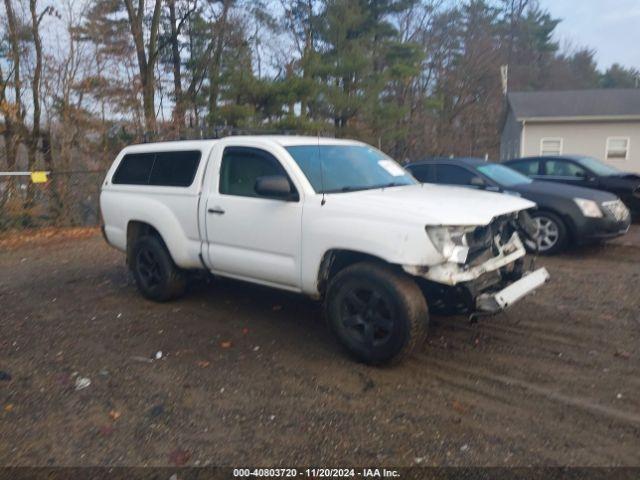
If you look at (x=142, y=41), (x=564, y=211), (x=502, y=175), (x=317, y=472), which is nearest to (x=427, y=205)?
(x=317, y=472)

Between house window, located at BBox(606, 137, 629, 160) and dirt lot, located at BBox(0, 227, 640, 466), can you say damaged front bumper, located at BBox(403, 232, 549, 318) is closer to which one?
dirt lot, located at BBox(0, 227, 640, 466)

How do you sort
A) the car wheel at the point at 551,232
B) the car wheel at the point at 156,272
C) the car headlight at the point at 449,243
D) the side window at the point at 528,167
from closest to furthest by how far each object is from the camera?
the car headlight at the point at 449,243 → the car wheel at the point at 156,272 → the car wheel at the point at 551,232 → the side window at the point at 528,167

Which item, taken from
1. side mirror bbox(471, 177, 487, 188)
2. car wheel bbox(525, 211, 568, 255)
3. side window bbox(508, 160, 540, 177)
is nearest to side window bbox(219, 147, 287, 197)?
side mirror bbox(471, 177, 487, 188)

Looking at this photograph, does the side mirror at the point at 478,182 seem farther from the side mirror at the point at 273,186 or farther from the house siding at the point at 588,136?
the house siding at the point at 588,136

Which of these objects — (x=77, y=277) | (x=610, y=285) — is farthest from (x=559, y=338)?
(x=77, y=277)

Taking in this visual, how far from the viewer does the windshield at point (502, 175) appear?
8539 mm

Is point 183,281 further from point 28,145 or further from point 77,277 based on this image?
point 28,145

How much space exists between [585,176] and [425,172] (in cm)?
327

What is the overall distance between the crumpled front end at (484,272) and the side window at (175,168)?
2.66 m

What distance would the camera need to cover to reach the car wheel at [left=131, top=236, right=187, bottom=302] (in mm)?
5883

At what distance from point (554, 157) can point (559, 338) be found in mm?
6551

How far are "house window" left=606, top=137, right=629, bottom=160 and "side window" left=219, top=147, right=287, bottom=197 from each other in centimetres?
2298

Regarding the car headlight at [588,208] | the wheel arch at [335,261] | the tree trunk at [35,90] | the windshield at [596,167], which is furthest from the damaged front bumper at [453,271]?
the tree trunk at [35,90]

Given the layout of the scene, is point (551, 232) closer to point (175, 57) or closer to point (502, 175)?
point (502, 175)
